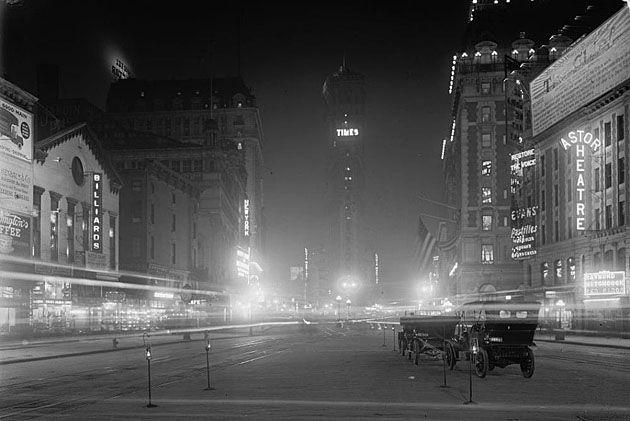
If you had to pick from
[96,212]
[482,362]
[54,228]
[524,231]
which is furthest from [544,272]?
[482,362]

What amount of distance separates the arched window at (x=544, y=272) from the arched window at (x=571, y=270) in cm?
523

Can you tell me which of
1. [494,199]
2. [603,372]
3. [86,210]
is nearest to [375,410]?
[603,372]

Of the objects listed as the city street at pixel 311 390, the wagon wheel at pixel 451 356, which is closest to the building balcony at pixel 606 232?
the city street at pixel 311 390

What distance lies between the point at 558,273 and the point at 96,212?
42.1 meters

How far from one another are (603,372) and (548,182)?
50.3 m

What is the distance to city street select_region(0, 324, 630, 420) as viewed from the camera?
16703 mm

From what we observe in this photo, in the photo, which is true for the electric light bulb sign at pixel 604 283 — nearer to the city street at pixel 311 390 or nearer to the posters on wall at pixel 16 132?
the city street at pixel 311 390

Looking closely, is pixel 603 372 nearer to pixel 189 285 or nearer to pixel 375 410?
pixel 375 410

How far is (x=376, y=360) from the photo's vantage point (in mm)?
32844

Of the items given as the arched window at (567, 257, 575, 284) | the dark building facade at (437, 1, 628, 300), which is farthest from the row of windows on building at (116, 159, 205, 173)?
the arched window at (567, 257, 575, 284)

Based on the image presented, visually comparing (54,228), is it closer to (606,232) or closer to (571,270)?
(606,232)

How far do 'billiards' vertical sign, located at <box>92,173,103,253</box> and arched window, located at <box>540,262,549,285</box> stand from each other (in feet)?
136

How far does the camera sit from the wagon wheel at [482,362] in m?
24.1

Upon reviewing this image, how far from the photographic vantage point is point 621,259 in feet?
192
